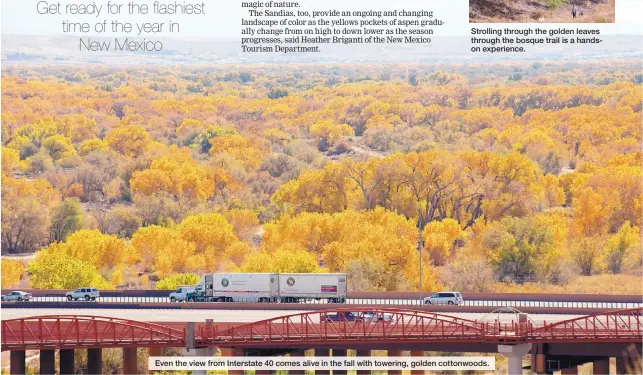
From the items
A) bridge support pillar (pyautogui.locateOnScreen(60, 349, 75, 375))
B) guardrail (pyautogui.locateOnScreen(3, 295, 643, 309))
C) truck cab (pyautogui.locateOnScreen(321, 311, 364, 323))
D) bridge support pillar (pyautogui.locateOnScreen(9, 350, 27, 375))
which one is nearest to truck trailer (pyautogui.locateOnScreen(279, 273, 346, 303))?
guardrail (pyautogui.locateOnScreen(3, 295, 643, 309))

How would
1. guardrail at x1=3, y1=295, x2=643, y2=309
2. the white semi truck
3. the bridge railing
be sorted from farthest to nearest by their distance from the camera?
the white semi truck → the bridge railing → guardrail at x1=3, y1=295, x2=643, y2=309

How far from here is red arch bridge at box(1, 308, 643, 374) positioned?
5309 centimetres

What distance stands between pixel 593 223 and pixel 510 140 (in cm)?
4237

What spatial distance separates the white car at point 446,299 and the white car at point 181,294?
1319cm

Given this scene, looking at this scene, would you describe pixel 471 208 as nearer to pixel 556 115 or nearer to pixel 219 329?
pixel 556 115

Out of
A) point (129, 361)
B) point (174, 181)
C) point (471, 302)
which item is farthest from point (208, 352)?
point (174, 181)

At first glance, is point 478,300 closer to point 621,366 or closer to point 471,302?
point 471,302

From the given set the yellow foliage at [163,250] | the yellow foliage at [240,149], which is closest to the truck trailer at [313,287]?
the yellow foliage at [163,250]

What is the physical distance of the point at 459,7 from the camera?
13288cm

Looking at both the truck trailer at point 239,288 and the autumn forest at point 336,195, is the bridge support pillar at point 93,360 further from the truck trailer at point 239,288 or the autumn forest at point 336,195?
the autumn forest at point 336,195

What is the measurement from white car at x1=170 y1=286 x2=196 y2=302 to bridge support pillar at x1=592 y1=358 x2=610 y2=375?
2867cm

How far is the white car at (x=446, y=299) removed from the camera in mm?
73312

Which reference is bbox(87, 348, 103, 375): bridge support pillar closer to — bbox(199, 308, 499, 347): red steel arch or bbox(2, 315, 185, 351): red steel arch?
bbox(2, 315, 185, 351): red steel arch

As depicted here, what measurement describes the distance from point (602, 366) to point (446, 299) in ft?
61.8
